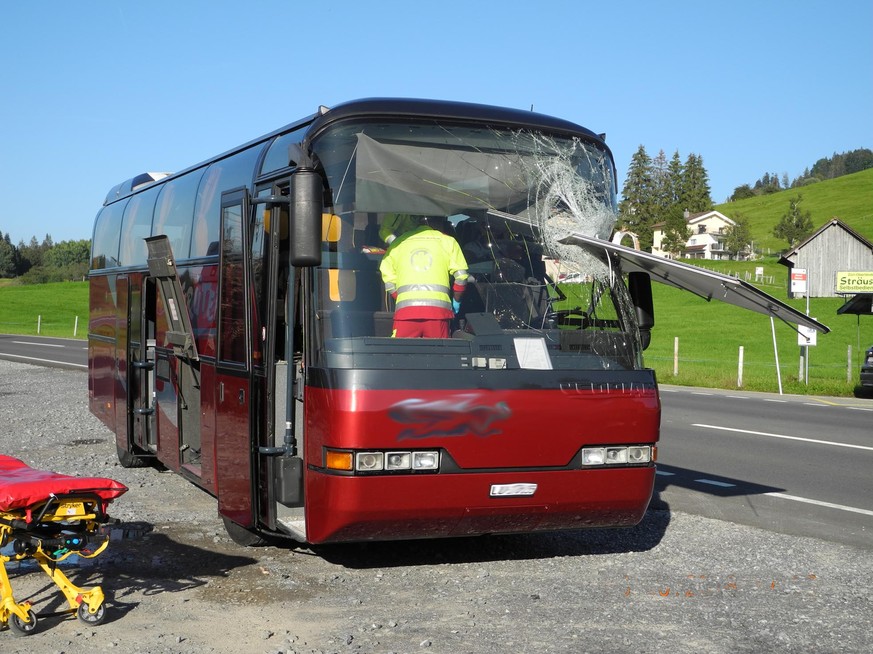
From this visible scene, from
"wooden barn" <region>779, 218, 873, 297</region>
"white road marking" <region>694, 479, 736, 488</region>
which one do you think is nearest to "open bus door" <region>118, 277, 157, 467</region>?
"white road marking" <region>694, 479, 736, 488</region>

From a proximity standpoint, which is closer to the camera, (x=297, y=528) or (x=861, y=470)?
(x=297, y=528)

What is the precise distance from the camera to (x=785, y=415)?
60.7 ft

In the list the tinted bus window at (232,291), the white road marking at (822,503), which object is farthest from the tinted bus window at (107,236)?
the white road marking at (822,503)

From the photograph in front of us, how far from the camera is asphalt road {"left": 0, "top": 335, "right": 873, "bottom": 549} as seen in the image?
931 centimetres

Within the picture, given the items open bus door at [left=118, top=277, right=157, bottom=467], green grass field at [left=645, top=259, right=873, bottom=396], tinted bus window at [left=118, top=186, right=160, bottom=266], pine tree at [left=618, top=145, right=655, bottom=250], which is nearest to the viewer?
open bus door at [left=118, top=277, right=157, bottom=467]

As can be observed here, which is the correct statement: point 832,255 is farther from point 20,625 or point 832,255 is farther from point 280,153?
point 20,625

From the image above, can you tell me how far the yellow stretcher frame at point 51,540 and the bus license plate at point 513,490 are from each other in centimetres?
229

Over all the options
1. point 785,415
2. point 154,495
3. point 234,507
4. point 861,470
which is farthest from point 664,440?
point 234,507

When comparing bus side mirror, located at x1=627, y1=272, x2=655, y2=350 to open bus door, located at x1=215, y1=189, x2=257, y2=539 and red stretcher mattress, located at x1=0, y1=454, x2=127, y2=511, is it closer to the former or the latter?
open bus door, located at x1=215, y1=189, x2=257, y2=539

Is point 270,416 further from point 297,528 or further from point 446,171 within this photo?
point 446,171

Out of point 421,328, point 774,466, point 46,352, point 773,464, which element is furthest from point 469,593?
point 46,352

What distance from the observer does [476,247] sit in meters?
6.81

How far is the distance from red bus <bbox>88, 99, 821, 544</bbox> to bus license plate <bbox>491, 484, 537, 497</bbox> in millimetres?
14

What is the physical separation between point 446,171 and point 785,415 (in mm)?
13413
